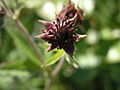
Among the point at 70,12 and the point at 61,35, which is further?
the point at 70,12

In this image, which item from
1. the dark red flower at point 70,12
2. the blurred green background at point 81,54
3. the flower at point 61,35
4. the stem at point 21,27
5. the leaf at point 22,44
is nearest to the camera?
the flower at point 61,35

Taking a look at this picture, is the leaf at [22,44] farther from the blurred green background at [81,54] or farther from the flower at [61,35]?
the flower at [61,35]

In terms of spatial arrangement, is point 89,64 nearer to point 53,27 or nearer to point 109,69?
point 109,69

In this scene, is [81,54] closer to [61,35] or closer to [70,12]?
[70,12]

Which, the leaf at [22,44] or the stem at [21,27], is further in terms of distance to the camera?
the leaf at [22,44]

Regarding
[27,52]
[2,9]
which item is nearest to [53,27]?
[2,9]

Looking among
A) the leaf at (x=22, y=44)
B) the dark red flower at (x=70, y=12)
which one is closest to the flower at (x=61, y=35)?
the dark red flower at (x=70, y=12)

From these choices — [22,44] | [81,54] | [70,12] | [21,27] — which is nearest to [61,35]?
[70,12]

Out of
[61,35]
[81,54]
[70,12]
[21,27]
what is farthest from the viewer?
[81,54]
